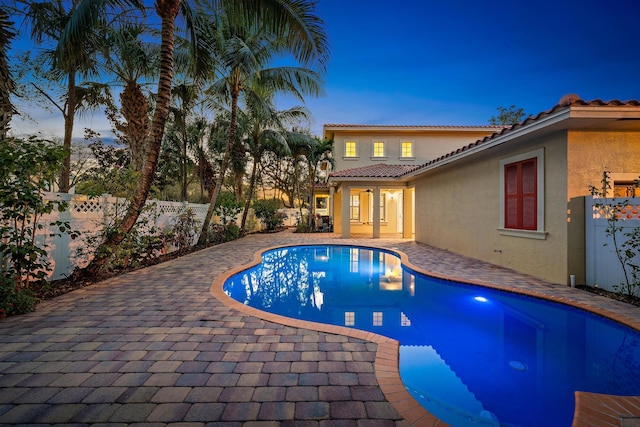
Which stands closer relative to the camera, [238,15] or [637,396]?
[637,396]

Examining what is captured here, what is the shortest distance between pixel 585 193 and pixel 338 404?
A: 7025 millimetres

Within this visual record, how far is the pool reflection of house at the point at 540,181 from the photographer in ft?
20.4

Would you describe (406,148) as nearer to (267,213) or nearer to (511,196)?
(267,213)

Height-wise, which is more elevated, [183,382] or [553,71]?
[553,71]

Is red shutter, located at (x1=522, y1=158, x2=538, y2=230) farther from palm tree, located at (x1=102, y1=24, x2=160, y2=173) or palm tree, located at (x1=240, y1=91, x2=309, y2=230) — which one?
palm tree, located at (x1=240, y1=91, x2=309, y2=230)

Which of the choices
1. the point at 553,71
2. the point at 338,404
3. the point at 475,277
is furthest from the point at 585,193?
the point at 553,71

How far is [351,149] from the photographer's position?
64.4 ft

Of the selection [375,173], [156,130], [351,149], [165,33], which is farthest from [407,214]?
[165,33]

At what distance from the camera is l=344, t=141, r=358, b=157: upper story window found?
64.1 feet

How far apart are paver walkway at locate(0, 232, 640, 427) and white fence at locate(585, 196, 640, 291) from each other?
1.06 meters

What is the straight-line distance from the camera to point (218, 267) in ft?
27.7

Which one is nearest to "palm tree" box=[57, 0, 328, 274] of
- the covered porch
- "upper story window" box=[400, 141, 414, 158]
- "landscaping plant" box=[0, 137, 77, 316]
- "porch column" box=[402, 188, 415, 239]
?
"landscaping plant" box=[0, 137, 77, 316]

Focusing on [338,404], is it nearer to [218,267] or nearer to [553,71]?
[218,267]

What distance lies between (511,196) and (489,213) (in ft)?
3.59
